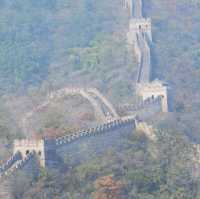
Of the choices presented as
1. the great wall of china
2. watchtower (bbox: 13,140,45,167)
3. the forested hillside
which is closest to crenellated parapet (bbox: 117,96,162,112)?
the great wall of china

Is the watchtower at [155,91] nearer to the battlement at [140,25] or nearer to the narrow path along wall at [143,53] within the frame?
the narrow path along wall at [143,53]

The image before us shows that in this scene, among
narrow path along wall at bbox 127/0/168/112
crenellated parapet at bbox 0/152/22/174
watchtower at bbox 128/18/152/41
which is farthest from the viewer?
watchtower at bbox 128/18/152/41

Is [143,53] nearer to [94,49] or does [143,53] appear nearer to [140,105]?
[94,49]

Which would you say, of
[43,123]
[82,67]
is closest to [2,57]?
[82,67]

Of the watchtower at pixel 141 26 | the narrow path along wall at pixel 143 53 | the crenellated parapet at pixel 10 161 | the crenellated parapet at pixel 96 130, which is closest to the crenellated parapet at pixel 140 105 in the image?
the narrow path along wall at pixel 143 53

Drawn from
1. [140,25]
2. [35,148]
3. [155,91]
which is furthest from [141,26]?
[35,148]

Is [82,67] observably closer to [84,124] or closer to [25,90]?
[25,90]

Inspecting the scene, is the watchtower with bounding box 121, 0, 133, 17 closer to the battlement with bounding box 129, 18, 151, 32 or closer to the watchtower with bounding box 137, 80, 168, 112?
the battlement with bounding box 129, 18, 151, 32

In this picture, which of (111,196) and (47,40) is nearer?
(111,196)
